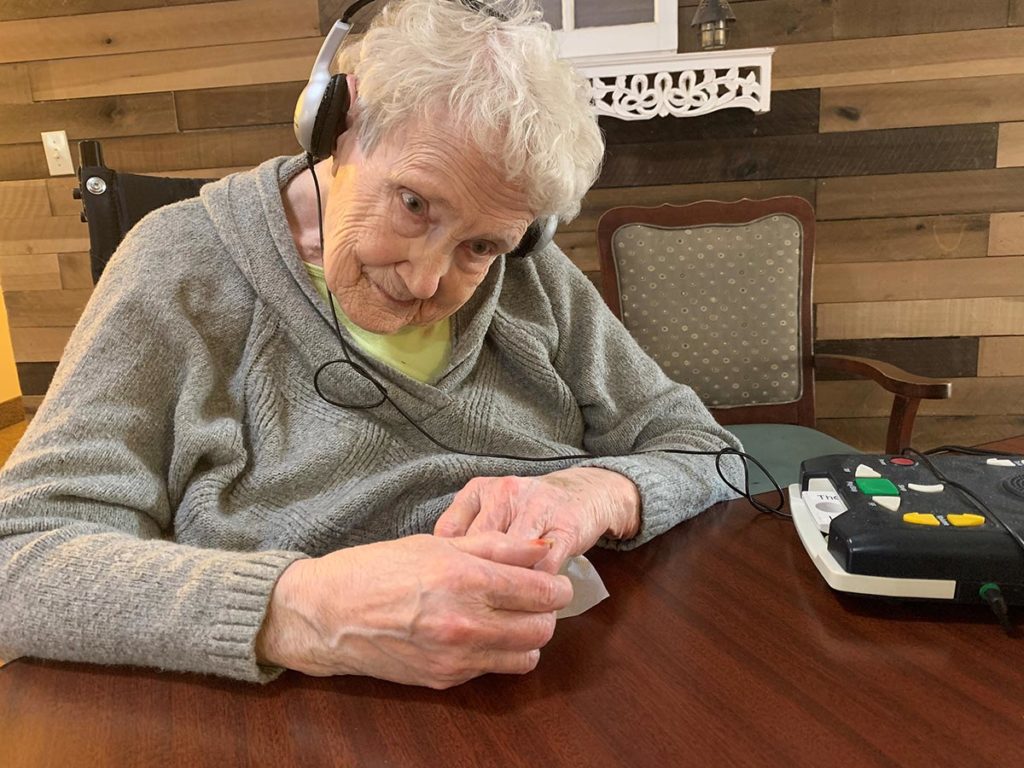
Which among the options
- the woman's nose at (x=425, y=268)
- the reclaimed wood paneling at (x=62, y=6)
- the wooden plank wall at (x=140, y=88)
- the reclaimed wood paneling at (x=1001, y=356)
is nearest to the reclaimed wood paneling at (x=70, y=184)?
the wooden plank wall at (x=140, y=88)

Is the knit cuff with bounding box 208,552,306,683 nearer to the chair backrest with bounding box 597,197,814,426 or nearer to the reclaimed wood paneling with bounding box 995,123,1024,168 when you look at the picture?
the chair backrest with bounding box 597,197,814,426

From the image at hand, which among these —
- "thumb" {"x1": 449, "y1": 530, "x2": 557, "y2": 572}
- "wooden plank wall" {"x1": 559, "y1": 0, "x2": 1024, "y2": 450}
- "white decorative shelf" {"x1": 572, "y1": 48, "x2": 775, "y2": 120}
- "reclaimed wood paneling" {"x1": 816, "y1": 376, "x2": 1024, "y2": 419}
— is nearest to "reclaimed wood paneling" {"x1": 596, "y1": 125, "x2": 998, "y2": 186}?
"wooden plank wall" {"x1": 559, "y1": 0, "x2": 1024, "y2": 450}

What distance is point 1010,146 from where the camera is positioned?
188cm

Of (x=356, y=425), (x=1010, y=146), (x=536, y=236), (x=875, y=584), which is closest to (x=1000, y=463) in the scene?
(x=875, y=584)

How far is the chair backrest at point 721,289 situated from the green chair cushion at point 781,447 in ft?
0.42

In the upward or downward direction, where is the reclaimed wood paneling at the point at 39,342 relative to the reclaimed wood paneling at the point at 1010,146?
downward

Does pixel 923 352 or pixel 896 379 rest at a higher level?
pixel 896 379

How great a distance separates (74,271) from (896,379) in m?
2.24

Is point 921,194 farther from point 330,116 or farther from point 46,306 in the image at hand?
point 46,306

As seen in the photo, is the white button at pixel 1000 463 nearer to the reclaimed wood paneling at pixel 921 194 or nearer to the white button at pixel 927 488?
the white button at pixel 927 488

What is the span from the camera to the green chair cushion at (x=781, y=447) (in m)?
1.41

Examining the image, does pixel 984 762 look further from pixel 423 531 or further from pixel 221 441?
pixel 221 441

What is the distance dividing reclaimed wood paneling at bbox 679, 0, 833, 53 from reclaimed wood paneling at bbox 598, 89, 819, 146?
133mm

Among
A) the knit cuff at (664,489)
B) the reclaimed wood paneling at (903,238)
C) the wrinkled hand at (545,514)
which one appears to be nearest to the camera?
the wrinkled hand at (545,514)
